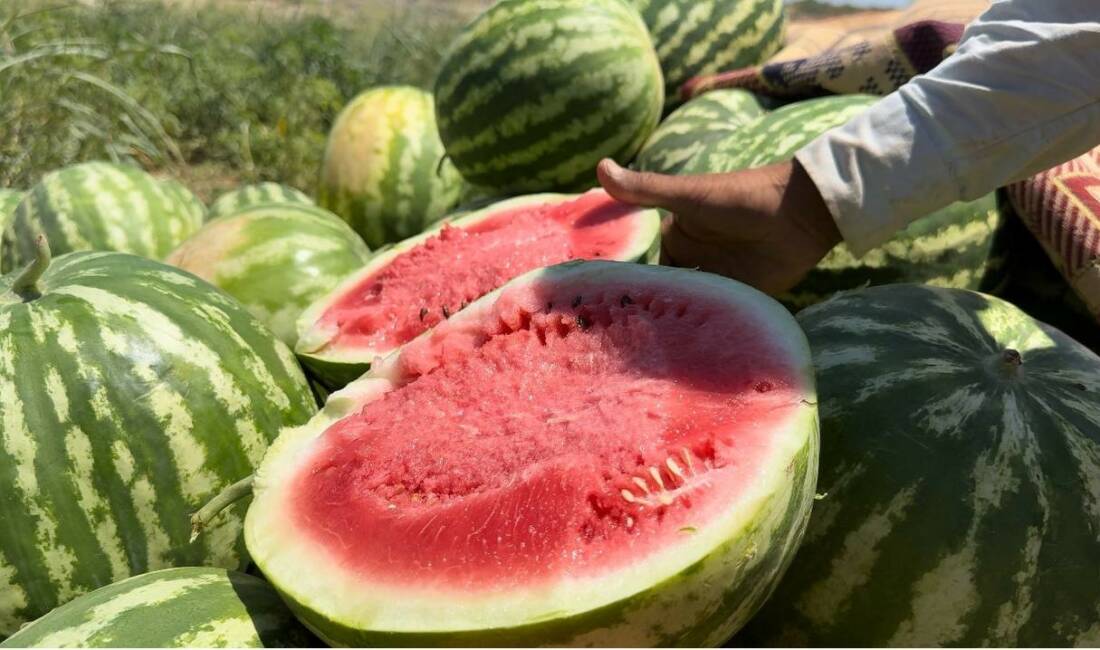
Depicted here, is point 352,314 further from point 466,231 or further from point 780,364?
point 780,364

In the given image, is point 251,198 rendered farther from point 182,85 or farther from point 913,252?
point 182,85

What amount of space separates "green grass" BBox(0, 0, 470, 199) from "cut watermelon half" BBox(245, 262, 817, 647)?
4.02 meters

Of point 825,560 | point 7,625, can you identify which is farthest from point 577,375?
point 7,625

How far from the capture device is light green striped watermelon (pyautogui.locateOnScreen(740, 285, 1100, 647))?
1.42 m

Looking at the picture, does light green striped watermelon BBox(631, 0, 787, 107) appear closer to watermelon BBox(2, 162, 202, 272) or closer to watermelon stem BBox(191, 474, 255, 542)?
watermelon BBox(2, 162, 202, 272)

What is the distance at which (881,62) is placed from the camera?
2.93 meters

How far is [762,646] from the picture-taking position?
1.52 meters

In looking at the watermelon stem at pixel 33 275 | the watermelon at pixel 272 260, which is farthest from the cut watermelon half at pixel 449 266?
the watermelon stem at pixel 33 275

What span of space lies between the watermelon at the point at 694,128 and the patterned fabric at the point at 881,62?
0.75 feet

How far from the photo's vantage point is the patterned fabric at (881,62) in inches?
113

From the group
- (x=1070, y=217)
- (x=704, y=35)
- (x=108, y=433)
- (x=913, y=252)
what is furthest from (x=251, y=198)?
(x=1070, y=217)

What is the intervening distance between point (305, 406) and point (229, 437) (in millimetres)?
250

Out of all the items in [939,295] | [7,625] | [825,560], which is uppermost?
[7,625]

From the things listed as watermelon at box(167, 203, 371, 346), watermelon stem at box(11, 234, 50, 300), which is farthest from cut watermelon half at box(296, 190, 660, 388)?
watermelon stem at box(11, 234, 50, 300)
